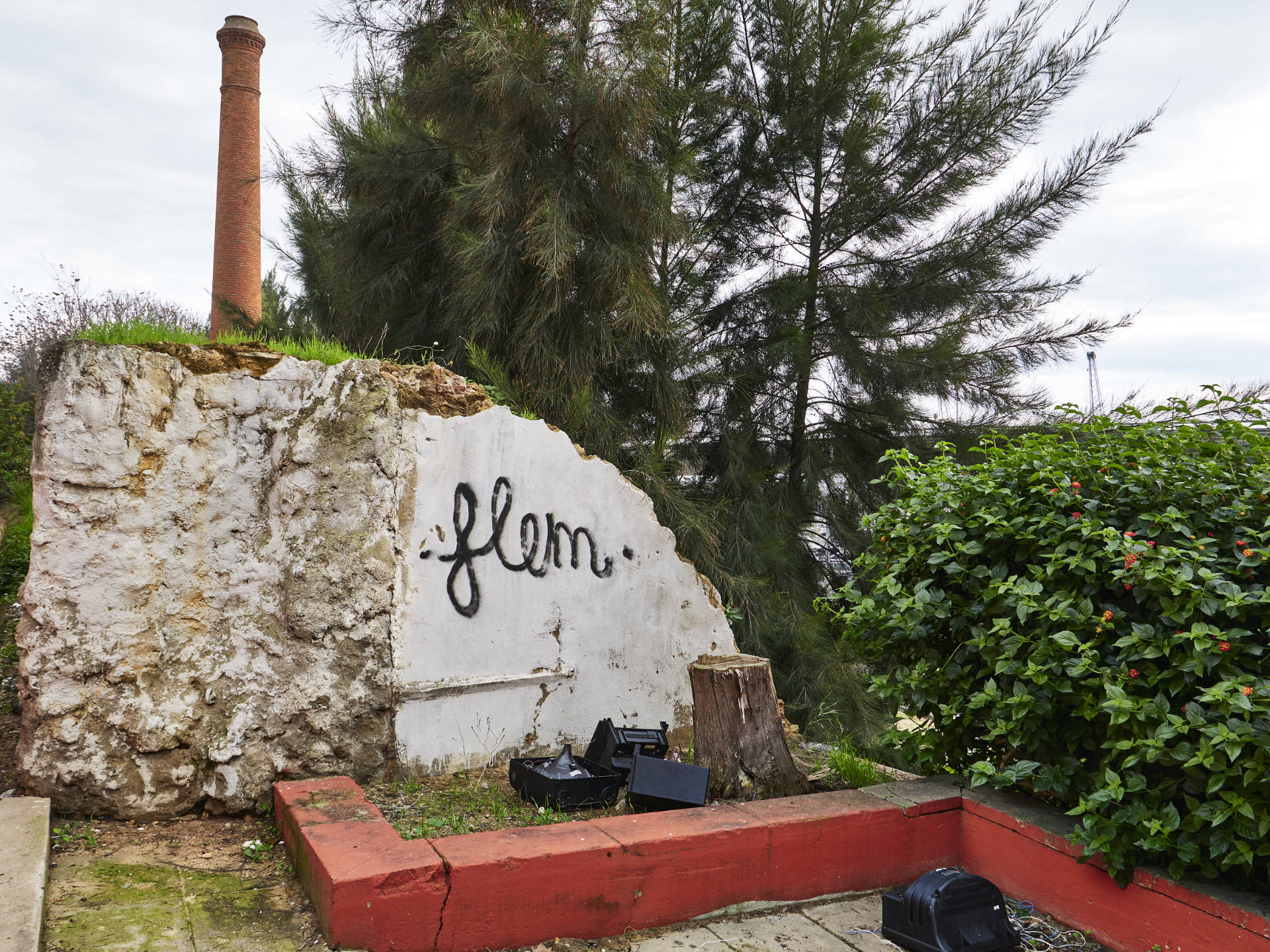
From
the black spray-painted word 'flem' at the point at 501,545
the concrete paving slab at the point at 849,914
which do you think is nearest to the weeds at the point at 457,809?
the black spray-painted word 'flem' at the point at 501,545

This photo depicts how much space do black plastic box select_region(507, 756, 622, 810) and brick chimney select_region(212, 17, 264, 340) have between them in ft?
46.0

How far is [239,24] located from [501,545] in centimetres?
1602

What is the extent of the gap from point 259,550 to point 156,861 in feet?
3.82

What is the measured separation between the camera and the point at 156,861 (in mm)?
2900

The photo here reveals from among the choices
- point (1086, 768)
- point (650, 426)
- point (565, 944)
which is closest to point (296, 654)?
point (565, 944)

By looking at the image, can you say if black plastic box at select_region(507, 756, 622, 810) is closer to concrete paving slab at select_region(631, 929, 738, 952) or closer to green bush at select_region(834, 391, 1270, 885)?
concrete paving slab at select_region(631, 929, 738, 952)

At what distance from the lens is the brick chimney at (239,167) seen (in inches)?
601

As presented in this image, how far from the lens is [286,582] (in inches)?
137

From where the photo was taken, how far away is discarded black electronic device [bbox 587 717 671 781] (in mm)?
3672

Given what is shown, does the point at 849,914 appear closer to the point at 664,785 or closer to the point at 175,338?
the point at 664,785

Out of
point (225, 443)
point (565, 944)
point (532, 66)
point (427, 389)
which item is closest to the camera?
point (565, 944)

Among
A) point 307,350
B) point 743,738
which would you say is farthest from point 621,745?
point 307,350

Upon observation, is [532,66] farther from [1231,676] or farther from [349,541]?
[1231,676]

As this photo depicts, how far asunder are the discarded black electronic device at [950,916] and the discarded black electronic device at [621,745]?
1245mm
